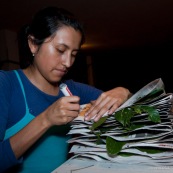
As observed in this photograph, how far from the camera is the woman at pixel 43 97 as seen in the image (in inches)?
24.0

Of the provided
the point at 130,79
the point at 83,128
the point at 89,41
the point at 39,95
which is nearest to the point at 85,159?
the point at 83,128

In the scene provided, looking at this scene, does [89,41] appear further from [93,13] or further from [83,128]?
[83,128]

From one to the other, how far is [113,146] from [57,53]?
443 millimetres

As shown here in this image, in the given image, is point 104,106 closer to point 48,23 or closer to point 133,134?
point 133,134

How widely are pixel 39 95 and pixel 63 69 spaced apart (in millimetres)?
131

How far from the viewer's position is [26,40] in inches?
36.6

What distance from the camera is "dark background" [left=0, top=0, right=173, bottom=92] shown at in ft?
10.2

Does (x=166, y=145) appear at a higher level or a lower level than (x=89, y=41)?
lower

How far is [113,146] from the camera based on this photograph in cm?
51

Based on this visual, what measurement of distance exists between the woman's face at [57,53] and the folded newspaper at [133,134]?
0.31 m

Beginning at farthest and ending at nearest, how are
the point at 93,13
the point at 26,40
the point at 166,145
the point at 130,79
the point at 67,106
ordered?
the point at 130,79 → the point at 93,13 → the point at 26,40 → the point at 67,106 → the point at 166,145

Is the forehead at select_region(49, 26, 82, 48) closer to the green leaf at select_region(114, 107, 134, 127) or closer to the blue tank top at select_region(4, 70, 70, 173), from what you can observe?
the blue tank top at select_region(4, 70, 70, 173)

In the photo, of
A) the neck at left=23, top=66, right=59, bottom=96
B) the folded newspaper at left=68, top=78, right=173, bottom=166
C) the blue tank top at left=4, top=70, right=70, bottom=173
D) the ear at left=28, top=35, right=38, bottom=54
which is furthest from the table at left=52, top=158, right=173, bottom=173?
the ear at left=28, top=35, right=38, bottom=54

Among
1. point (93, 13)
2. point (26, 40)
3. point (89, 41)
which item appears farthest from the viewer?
point (89, 41)
